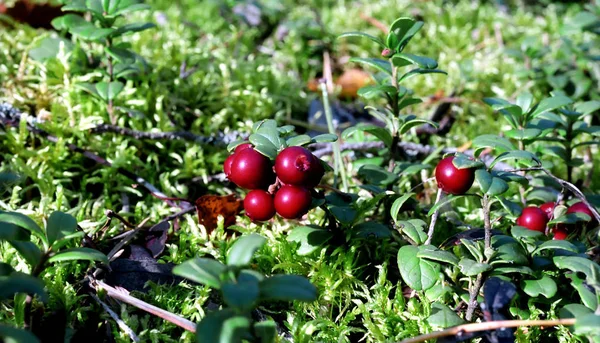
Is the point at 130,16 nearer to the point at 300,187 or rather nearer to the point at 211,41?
the point at 211,41

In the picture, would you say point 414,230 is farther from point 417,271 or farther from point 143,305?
point 143,305

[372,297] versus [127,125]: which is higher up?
[127,125]

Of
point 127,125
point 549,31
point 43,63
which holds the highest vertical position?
point 43,63

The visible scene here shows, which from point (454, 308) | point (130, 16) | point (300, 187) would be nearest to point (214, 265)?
point (300, 187)

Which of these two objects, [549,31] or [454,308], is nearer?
[454,308]

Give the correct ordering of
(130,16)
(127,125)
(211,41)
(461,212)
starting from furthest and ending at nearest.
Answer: (130,16), (211,41), (127,125), (461,212)

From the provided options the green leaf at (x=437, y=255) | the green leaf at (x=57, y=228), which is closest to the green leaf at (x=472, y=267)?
the green leaf at (x=437, y=255)

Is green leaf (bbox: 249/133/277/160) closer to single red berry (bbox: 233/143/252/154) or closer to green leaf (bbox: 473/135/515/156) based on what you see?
single red berry (bbox: 233/143/252/154)
